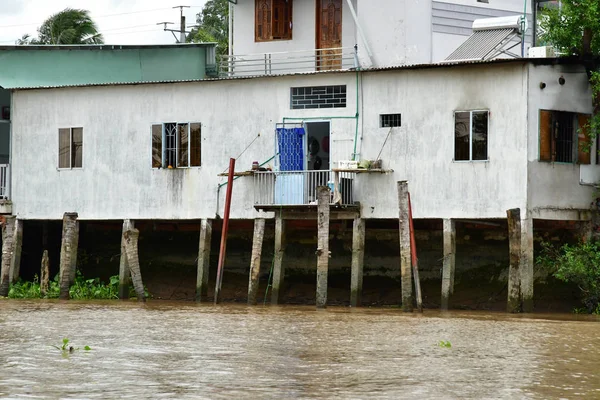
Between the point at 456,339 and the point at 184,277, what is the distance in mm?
16105

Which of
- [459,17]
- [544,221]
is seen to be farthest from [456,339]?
[459,17]

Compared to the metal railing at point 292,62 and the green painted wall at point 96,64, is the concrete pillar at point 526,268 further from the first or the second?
the green painted wall at point 96,64

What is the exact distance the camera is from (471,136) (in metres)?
29.7

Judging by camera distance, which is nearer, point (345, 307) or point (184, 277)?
point (345, 307)

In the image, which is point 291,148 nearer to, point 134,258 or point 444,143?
point 444,143

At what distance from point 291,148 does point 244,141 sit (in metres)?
1.53

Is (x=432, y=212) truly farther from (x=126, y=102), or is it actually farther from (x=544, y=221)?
(x=126, y=102)

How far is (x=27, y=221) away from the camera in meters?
38.4

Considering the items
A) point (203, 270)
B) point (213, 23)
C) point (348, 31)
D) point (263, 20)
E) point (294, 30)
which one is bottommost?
point (203, 270)

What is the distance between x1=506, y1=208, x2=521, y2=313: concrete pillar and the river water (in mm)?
539

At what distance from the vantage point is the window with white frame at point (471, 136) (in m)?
29.7

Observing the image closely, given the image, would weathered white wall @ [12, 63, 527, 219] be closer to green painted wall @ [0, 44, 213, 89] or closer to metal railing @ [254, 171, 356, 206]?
metal railing @ [254, 171, 356, 206]

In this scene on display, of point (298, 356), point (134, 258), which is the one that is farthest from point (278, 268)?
point (298, 356)

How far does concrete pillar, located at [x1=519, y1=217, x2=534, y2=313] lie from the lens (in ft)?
92.8
